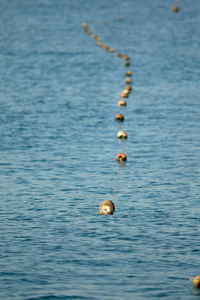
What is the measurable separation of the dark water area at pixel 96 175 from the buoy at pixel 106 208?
43 cm

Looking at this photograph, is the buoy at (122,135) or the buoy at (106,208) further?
the buoy at (122,135)

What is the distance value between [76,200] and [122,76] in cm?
4587

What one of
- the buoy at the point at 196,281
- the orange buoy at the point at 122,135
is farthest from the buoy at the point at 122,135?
the buoy at the point at 196,281

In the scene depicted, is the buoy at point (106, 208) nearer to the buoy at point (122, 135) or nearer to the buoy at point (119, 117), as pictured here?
the buoy at point (122, 135)

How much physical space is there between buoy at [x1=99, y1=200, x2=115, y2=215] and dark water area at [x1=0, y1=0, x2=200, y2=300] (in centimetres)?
43

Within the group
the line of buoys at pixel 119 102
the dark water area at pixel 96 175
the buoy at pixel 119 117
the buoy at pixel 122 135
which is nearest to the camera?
the dark water area at pixel 96 175

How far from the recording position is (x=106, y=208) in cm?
3547

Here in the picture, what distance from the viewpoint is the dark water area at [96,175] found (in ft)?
92.8

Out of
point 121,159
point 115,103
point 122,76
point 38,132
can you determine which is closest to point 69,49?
point 122,76

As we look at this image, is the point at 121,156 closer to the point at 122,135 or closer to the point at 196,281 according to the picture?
the point at 122,135

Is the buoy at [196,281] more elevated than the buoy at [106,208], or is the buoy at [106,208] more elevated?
the buoy at [106,208]

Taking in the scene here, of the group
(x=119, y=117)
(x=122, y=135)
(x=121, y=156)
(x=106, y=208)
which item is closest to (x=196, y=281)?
(x=106, y=208)

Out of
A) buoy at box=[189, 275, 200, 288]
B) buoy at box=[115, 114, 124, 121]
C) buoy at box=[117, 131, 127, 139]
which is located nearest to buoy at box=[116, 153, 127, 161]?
buoy at box=[117, 131, 127, 139]

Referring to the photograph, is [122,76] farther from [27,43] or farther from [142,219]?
[142,219]
